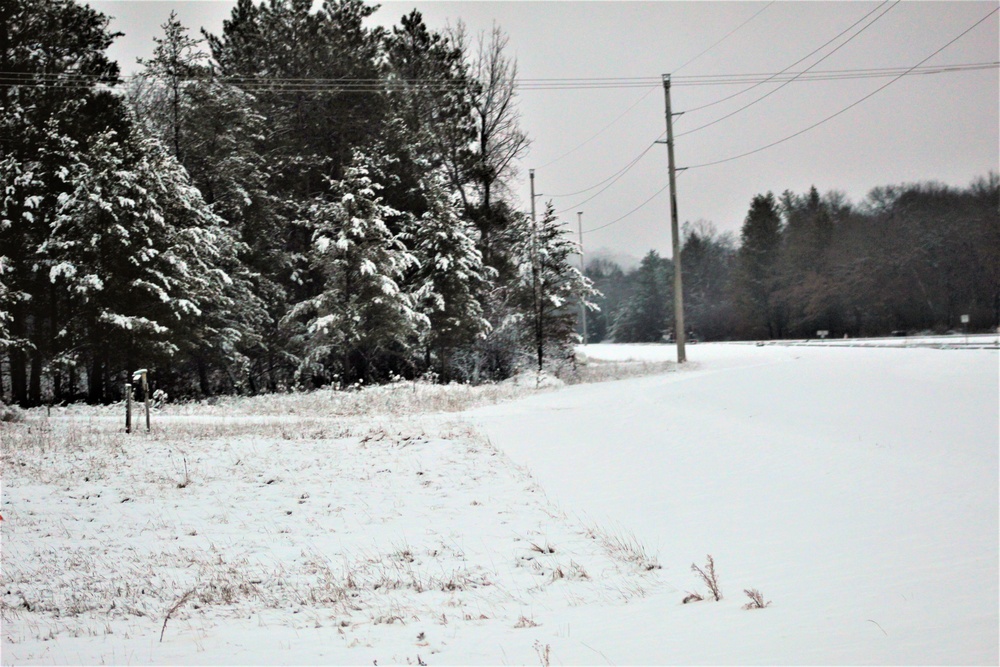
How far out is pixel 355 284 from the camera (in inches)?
968

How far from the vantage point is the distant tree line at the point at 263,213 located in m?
21.8

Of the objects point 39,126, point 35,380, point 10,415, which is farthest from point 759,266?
point 10,415

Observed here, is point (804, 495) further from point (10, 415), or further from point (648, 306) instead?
point (648, 306)

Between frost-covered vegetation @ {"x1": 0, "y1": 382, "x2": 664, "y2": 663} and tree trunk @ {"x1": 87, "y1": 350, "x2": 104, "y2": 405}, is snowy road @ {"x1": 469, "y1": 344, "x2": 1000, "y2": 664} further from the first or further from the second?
tree trunk @ {"x1": 87, "y1": 350, "x2": 104, "y2": 405}

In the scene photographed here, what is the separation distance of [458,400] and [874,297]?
40.5 m

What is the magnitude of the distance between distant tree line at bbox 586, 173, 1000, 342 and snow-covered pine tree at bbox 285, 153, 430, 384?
2403 centimetres

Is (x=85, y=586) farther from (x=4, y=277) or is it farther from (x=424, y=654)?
(x=4, y=277)

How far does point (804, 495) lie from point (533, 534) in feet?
12.9

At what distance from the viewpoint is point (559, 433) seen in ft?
48.4

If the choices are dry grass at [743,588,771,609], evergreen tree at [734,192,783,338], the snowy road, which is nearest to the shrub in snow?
the snowy road

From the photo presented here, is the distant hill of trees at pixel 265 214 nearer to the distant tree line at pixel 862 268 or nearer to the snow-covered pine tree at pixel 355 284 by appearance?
the snow-covered pine tree at pixel 355 284

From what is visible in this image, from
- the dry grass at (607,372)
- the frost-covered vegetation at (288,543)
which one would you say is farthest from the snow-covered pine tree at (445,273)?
the frost-covered vegetation at (288,543)

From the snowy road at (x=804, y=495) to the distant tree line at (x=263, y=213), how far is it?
389 inches

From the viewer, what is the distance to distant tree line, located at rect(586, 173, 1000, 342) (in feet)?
143
